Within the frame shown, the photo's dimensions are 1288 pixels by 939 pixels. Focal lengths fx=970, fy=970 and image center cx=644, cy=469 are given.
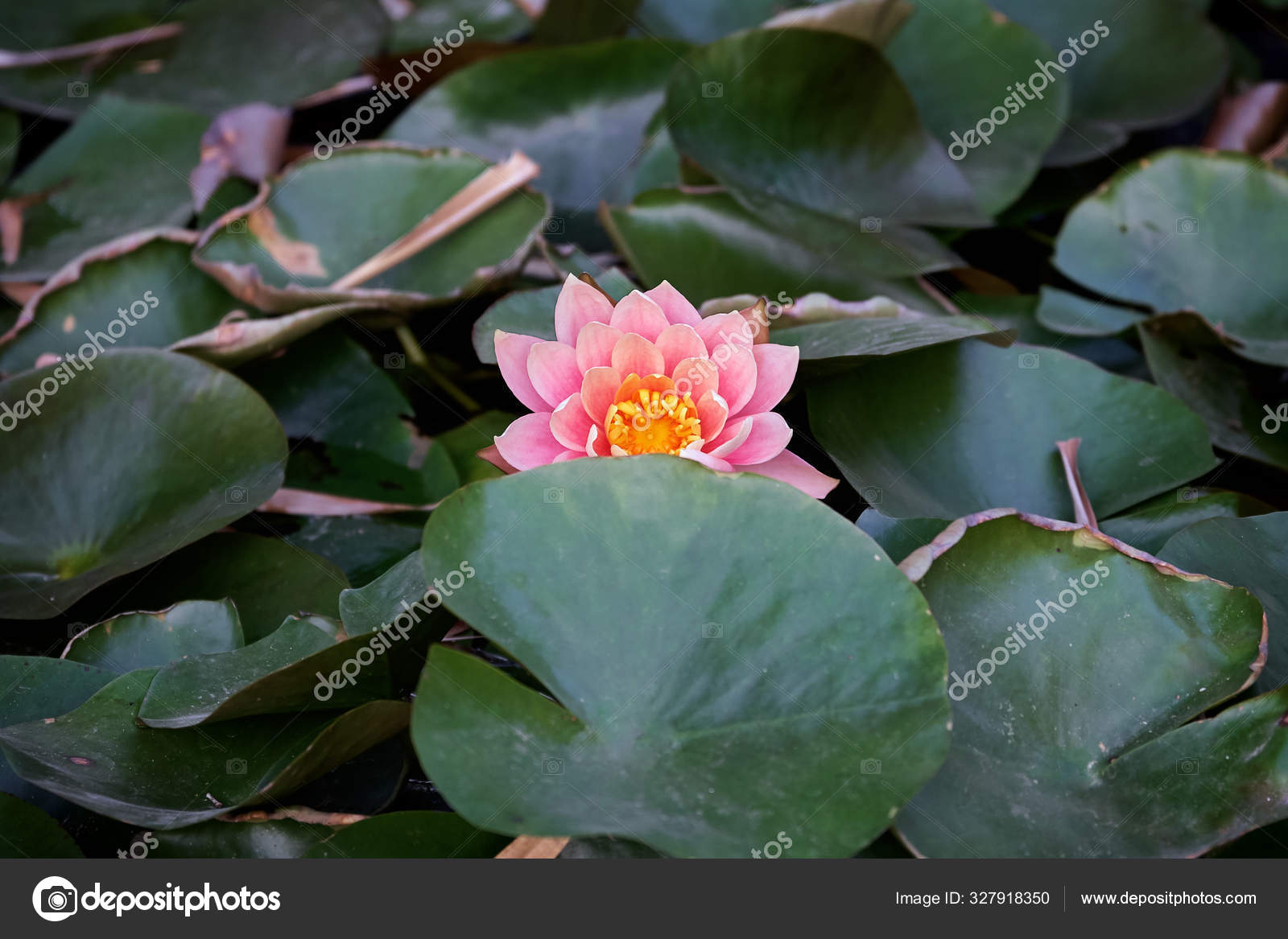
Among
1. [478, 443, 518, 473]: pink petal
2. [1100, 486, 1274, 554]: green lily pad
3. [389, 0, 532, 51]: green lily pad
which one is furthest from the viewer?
[389, 0, 532, 51]: green lily pad

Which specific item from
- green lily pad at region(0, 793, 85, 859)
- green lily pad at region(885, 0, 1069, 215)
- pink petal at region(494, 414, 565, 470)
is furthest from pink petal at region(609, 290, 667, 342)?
green lily pad at region(885, 0, 1069, 215)

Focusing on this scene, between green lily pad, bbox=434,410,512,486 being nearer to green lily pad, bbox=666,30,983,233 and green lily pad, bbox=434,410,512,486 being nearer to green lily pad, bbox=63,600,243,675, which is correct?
green lily pad, bbox=63,600,243,675

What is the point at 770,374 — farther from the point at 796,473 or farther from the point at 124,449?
the point at 124,449

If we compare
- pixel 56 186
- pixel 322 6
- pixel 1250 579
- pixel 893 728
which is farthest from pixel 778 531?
pixel 322 6

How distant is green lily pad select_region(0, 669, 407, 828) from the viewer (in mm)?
905

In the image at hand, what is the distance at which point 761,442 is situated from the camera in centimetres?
93

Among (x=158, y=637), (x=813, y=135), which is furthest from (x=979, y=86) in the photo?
(x=158, y=637)

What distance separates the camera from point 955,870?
0.80 meters

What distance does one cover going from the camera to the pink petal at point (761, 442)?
35.8 inches

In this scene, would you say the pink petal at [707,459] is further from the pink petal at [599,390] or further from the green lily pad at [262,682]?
the green lily pad at [262,682]

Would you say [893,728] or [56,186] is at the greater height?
[56,186]

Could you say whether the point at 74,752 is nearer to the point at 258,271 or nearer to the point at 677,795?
the point at 677,795

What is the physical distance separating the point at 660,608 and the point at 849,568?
0.55 ft

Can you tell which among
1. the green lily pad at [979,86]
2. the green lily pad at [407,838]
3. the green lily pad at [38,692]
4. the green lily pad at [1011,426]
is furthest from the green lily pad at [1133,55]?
the green lily pad at [38,692]
